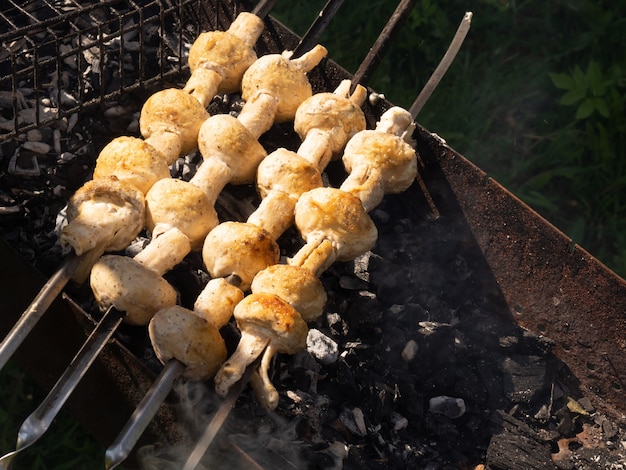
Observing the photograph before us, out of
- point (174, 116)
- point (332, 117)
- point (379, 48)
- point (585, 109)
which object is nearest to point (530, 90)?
point (585, 109)

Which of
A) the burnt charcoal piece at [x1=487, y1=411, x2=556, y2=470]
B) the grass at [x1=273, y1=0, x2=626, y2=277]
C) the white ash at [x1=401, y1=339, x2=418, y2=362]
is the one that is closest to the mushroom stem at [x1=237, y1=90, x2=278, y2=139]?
the white ash at [x1=401, y1=339, x2=418, y2=362]

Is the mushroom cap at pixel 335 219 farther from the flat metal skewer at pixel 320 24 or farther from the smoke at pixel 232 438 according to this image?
the flat metal skewer at pixel 320 24

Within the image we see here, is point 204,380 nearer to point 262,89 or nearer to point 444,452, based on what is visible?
point 444,452

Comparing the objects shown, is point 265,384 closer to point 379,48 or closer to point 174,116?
point 174,116

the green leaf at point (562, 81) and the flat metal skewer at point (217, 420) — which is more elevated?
the green leaf at point (562, 81)

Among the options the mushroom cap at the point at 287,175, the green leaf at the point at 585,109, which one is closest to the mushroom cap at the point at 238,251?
the mushroom cap at the point at 287,175

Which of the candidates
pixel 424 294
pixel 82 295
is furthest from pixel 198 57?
pixel 424 294

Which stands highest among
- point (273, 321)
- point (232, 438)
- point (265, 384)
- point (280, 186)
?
point (280, 186)
